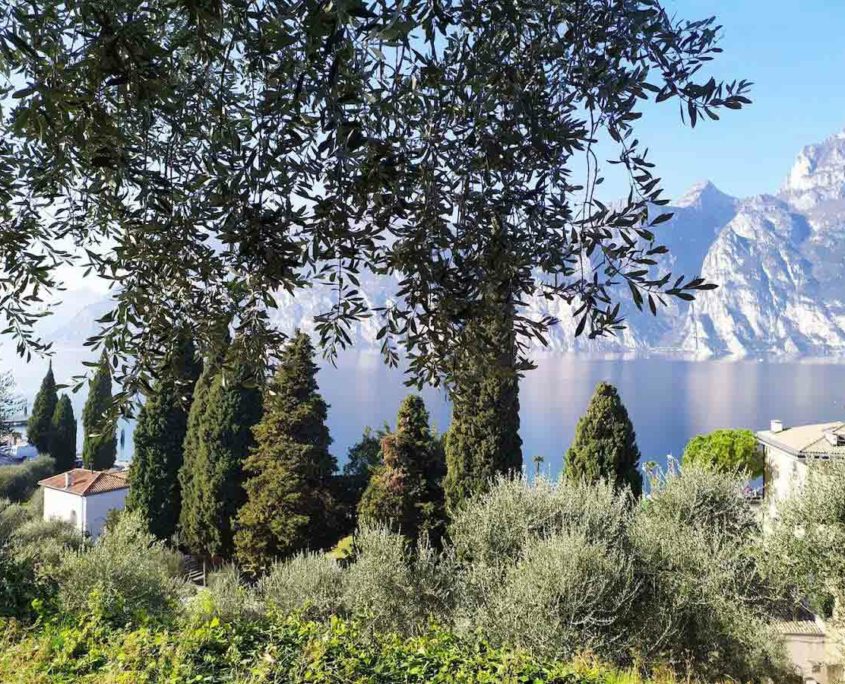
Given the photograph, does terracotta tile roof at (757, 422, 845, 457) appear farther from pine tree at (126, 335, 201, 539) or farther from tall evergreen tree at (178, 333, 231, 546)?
pine tree at (126, 335, 201, 539)

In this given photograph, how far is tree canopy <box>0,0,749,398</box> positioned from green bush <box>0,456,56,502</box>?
96.3 ft

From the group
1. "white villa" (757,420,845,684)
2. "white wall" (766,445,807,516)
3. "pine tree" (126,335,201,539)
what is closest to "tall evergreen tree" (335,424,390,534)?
"pine tree" (126,335,201,539)

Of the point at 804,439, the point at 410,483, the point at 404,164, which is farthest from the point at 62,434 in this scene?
the point at 404,164

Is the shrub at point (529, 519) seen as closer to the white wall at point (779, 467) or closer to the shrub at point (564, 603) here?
the shrub at point (564, 603)

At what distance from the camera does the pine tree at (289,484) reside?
1841 cm

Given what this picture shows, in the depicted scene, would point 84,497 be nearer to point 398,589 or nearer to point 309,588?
point 309,588

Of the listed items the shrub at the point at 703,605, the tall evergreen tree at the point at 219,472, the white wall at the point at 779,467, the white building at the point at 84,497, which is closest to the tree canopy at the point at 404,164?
the shrub at the point at 703,605

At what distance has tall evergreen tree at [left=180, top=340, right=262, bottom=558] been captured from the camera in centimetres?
1948

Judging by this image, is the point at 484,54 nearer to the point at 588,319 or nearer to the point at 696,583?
the point at 588,319

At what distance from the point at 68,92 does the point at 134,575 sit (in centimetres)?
1026

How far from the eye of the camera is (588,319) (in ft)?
8.49

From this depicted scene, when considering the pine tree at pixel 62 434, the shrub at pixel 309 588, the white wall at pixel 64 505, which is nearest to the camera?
the shrub at pixel 309 588

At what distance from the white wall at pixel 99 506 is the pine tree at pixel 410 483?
12287 mm

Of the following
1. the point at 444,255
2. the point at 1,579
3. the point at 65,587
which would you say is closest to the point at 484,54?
the point at 444,255
